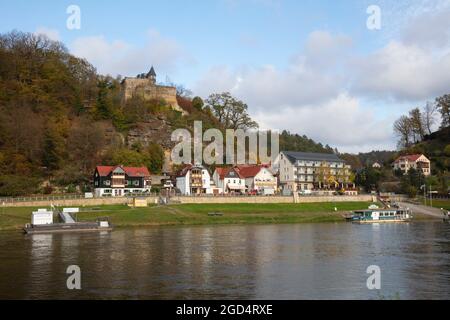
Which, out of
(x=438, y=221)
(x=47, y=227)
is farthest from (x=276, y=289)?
(x=438, y=221)

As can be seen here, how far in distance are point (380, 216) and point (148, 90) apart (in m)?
74.9

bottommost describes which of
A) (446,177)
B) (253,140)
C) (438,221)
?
(438,221)

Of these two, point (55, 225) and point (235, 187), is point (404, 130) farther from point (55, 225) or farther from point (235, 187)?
point (55, 225)

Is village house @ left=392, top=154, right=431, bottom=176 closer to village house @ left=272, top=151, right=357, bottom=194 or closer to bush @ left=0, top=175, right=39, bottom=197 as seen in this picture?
village house @ left=272, top=151, right=357, bottom=194

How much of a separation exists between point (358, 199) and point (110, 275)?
74878 mm

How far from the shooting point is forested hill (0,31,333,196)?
89.8 m

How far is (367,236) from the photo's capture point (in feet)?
179

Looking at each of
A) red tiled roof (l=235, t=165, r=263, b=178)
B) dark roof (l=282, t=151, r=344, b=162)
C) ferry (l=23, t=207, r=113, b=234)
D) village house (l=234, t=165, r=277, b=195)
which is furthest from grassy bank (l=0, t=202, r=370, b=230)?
dark roof (l=282, t=151, r=344, b=162)

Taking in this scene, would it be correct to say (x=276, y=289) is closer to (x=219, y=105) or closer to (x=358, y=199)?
(x=358, y=199)

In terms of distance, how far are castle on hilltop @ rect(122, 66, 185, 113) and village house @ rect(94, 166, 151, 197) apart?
38.5 metres

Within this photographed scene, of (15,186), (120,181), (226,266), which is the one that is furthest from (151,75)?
(226,266)

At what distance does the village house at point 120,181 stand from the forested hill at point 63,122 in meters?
4.53

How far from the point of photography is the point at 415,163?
122 m
